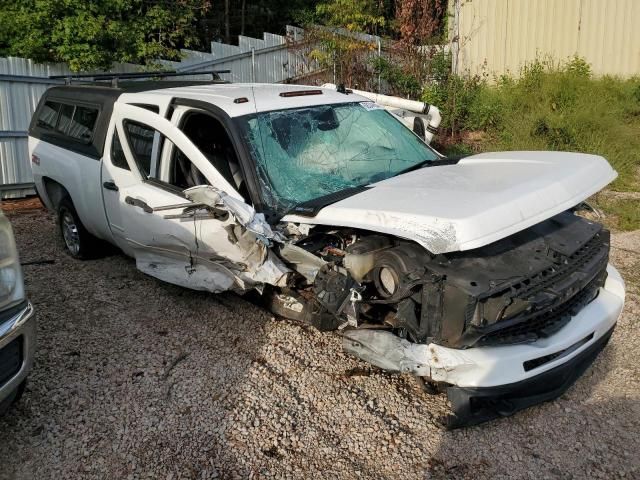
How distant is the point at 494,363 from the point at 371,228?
0.94m

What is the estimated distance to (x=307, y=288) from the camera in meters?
3.96

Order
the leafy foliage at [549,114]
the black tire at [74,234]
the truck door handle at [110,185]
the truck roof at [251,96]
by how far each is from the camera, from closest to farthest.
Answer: the truck roof at [251,96]
the truck door handle at [110,185]
the black tire at [74,234]
the leafy foliage at [549,114]

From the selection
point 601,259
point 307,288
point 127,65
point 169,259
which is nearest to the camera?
point 601,259

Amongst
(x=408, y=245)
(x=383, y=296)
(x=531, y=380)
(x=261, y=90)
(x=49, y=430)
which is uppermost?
(x=261, y=90)

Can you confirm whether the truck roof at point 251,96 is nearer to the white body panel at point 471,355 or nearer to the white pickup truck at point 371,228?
the white pickup truck at point 371,228

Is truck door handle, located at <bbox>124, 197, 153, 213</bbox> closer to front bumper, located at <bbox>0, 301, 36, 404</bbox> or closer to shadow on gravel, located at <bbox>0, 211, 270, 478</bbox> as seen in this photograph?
shadow on gravel, located at <bbox>0, 211, 270, 478</bbox>

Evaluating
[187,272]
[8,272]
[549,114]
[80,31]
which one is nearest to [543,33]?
A: [549,114]

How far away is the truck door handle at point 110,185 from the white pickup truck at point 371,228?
0.02 m

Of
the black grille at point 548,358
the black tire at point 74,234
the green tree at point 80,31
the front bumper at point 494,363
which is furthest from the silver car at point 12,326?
the green tree at point 80,31

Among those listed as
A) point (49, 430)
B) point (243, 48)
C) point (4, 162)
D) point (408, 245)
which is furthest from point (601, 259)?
point (243, 48)

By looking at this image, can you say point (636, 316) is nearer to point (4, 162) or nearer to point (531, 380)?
point (531, 380)

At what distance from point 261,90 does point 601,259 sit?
9.40 feet

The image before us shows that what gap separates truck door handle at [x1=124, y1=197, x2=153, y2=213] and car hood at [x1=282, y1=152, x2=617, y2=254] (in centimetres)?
137

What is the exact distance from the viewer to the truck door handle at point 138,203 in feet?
15.0
